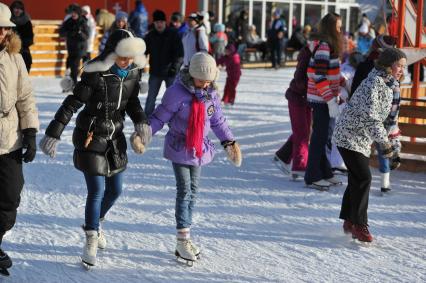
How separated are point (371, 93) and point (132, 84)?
1678 millimetres

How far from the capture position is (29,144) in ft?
15.1

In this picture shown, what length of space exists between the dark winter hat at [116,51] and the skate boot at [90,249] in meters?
1.03

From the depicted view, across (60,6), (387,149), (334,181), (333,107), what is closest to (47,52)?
(60,6)

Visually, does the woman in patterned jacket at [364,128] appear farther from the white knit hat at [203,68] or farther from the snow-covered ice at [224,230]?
the white knit hat at [203,68]

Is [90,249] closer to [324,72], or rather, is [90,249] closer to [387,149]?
[387,149]

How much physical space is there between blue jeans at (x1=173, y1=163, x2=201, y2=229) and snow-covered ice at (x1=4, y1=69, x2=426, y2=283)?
11.5 inches

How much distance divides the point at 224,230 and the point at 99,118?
1591mm

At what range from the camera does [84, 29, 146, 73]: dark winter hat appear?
4.67 metres

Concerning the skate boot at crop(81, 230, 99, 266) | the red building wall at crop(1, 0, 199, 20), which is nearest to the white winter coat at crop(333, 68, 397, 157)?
the skate boot at crop(81, 230, 99, 266)

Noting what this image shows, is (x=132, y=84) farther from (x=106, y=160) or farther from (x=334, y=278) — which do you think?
(x=334, y=278)

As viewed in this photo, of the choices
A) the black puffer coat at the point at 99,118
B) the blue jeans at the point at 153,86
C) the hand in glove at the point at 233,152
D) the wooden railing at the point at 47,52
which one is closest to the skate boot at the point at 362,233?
the hand in glove at the point at 233,152

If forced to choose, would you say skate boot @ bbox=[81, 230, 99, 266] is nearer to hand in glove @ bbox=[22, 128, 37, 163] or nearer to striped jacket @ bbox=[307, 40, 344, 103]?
hand in glove @ bbox=[22, 128, 37, 163]

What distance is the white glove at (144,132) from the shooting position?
4.89 m

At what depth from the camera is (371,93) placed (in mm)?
5348
